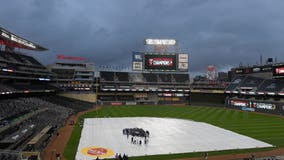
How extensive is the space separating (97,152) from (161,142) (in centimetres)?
924

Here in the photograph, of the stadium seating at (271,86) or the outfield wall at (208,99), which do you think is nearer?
the stadium seating at (271,86)

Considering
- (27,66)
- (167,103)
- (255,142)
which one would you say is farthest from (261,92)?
(27,66)

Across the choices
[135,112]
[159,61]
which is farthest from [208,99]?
[135,112]

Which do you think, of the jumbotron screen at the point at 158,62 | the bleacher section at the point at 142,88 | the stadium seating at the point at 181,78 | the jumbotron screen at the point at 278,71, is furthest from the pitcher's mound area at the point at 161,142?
the stadium seating at the point at 181,78

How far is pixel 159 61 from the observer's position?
82.0 meters

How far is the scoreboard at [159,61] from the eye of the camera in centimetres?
8200

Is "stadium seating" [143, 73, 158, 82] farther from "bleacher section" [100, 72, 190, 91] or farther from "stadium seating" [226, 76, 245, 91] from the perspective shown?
"stadium seating" [226, 76, 245, 91]

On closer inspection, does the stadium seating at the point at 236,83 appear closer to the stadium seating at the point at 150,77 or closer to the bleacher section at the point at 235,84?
the bleacher section at the point at 235,84

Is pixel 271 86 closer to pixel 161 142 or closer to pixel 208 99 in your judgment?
pixel 208 99

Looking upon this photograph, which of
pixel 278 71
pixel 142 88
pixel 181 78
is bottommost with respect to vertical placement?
pixel 142 88

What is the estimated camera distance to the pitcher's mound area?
25.7 m

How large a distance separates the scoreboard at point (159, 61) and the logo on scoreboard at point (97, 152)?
2267 inches

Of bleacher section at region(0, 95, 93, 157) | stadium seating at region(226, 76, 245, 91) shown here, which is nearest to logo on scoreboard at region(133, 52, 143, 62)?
stadium seating at region(226, 76, 245, 91)

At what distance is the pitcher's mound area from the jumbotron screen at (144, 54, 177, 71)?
45.5 meters
